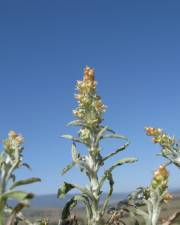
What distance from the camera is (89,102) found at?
5.88 m

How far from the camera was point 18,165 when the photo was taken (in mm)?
4395

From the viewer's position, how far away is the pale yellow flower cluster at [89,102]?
19.2ft

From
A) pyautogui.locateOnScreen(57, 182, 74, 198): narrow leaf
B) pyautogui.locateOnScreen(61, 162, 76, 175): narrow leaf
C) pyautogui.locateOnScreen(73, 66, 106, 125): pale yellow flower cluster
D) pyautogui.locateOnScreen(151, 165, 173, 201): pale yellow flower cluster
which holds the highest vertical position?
pyautogui.locateOnScreen(73, 66, 106, 125): pale yellow flower cluster

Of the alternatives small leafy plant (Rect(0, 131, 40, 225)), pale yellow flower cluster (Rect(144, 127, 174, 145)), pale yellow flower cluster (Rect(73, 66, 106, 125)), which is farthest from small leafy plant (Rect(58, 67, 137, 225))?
pale yellow flower cluster (Rect(144, 127, 174, 145))

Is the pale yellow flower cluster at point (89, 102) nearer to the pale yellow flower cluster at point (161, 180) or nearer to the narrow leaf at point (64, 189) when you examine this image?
the narrow leaf at point (64, 189)

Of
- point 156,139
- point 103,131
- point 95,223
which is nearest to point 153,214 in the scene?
point 95,223

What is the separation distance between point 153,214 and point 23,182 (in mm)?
1256

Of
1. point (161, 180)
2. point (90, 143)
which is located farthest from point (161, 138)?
point (161, 180)

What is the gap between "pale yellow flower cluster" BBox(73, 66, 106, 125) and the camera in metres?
5.86

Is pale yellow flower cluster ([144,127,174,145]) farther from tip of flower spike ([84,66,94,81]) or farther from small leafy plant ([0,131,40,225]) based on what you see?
small leafy plant ([0,131,40,225])

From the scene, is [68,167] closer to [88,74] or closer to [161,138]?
[88,74]

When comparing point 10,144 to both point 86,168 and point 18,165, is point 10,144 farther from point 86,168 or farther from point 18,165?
point 86,168

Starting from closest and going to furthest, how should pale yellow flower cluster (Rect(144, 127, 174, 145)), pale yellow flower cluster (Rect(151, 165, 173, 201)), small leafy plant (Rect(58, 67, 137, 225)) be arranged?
pale yellow flower cluster (Rect(151, 165, 173, 201)), small leafy plant (Rect(58, 67, 137, 225)), pale yellow flower cluster (Rect(144, 127, 174, 145))

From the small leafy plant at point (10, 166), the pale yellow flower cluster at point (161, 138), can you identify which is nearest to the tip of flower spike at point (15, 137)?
the small leafy plant at point (10, 166)
